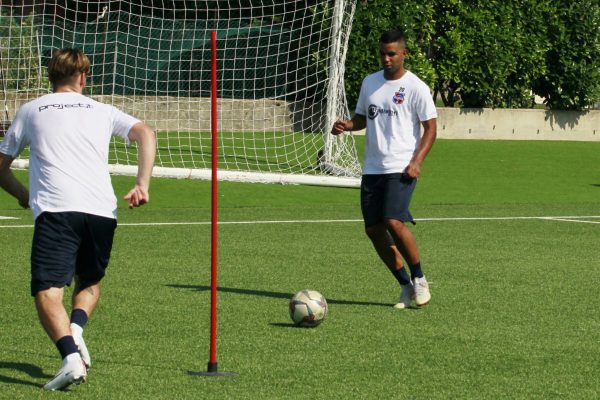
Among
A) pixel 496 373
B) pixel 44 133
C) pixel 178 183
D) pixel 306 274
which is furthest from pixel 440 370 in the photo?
pixel 178 183

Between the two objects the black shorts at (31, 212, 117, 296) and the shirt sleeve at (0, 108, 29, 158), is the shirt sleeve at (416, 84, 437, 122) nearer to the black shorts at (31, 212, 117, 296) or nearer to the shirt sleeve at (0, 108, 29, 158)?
the black shorts at (31, 212, 117, 296)

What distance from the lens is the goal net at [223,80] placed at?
22828mm

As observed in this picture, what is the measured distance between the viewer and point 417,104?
1063 centimetres

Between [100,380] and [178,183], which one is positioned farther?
[178,183]

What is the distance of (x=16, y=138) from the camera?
7332mm

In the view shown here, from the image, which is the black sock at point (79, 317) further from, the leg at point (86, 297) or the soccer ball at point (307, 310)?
the soccer ball at point (307, 310)

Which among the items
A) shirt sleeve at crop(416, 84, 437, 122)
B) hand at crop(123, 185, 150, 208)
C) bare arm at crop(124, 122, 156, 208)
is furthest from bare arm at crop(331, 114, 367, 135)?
hand at crop(123, 185, 150, 208)

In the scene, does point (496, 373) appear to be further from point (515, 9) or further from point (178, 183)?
point (515, 9)

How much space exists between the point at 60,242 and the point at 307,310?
2534 millimetres

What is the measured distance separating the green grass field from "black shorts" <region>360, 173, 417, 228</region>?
710mm

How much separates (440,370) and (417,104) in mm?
3278

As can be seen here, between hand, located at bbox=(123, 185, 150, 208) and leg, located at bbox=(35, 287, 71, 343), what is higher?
hand, located at bbox=(123, 185, 150, 208)

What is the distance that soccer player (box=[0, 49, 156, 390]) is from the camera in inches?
284

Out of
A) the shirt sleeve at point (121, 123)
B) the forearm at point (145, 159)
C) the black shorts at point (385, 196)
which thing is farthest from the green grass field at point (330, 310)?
the shirt sleeve at point (121, 123)
